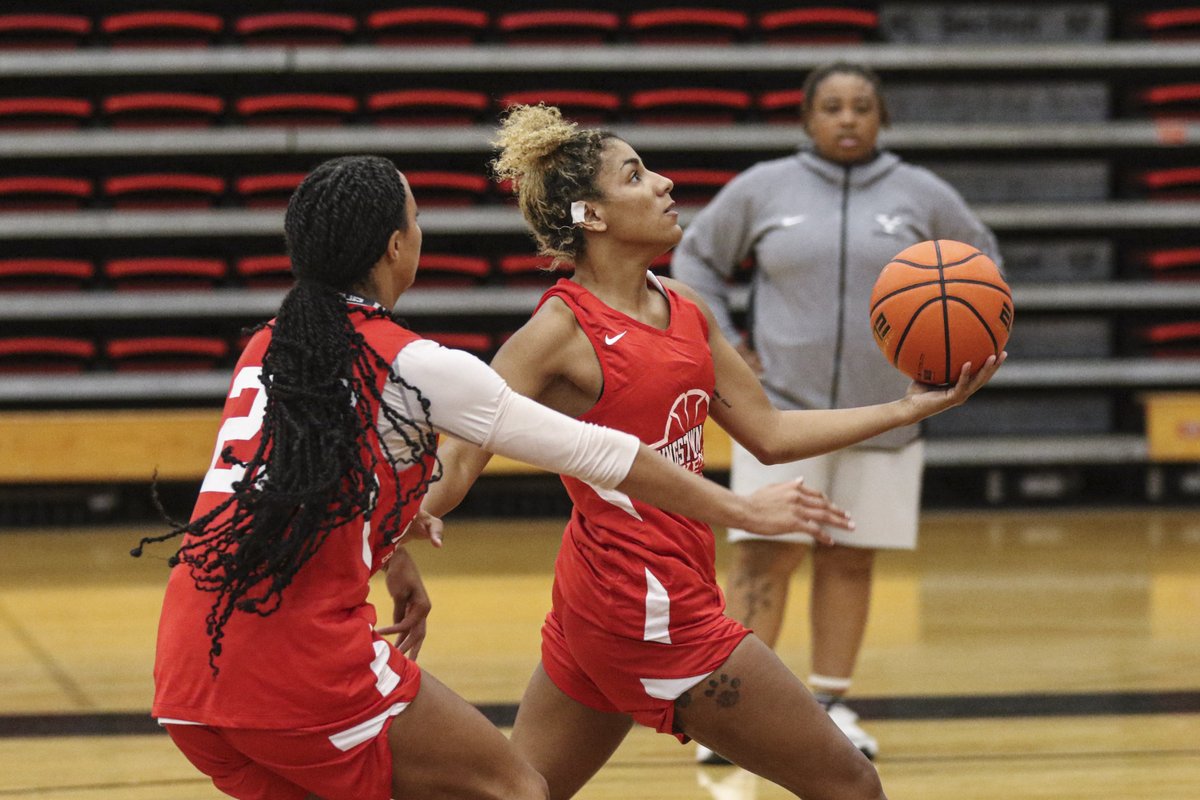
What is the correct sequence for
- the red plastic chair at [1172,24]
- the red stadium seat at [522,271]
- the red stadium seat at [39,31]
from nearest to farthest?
the red stadium seat at [522,271] → the red stadium seat at [39,31] → the red plastic chair at [1172,24]

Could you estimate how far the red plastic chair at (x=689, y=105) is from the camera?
707 centimetres

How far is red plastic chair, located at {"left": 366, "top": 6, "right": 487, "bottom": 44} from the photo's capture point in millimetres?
7082

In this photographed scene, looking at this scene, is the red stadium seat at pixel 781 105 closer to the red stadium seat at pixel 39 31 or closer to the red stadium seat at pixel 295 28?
the red stadium seat at pixel 295 28

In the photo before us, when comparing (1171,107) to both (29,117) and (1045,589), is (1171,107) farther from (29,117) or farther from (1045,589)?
(29,117)

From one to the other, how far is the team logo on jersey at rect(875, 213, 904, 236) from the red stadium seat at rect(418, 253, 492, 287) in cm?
372

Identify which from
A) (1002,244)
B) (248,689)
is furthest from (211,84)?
(248,689)

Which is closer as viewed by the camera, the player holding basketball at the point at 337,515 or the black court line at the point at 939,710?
the player holding basketball at the point at 337,515

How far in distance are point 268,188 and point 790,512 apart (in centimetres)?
558

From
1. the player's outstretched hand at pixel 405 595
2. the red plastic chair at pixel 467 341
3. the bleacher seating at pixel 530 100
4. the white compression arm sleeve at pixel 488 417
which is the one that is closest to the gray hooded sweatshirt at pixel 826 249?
the player's outstretched hand at pixel 405 595

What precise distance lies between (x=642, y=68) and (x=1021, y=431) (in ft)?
8.31

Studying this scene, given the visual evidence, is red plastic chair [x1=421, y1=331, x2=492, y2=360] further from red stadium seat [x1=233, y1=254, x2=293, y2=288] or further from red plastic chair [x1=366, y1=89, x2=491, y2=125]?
Answer: red plastic chair [x1=366, y1=89, x2=491, y2=125]

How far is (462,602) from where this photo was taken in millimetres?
4980

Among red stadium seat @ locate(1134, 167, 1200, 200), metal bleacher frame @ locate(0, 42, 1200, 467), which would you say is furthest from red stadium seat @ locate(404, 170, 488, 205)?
red stadium seat @ locate(1134, 167, 1200, 200)

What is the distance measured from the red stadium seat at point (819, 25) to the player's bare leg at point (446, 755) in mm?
5764
